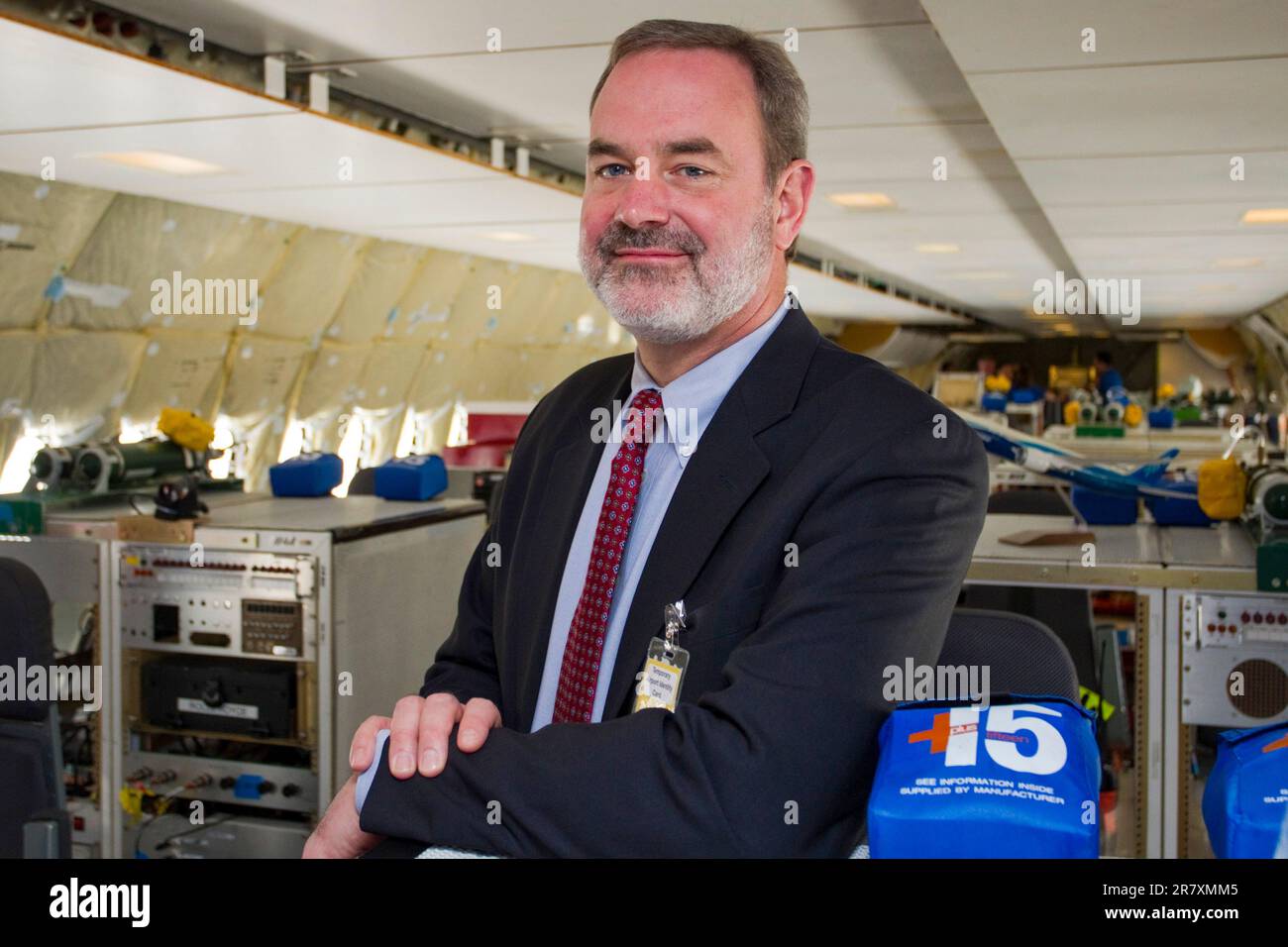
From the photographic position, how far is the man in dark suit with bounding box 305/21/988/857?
1.21m

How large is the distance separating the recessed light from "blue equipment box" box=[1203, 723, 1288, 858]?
6.36 metres

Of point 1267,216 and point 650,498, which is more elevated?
point 1267,216

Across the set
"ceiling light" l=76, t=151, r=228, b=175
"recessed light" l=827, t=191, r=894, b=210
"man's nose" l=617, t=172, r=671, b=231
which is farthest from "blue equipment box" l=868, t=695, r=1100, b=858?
"recessed light" l=827, t=191, r=894, b=210

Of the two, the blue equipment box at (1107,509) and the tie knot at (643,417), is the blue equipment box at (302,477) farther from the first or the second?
the tie knot at (643,417)

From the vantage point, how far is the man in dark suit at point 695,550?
1211 mm

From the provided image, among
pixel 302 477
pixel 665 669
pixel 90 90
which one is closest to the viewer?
pixel 665 669

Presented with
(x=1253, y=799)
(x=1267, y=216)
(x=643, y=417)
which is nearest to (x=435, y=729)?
(x=643, y=417)

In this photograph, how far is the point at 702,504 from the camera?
1.45m

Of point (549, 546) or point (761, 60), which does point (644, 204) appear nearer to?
point (761, 60)

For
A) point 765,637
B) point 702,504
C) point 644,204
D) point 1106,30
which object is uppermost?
point 1106,30

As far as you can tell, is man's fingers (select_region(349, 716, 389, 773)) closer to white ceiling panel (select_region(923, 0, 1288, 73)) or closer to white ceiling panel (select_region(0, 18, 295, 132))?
white ceiling panel (select_region(923, 0, 1288, 73))

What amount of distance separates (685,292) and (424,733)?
0.62 meters

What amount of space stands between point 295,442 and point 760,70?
9141mm

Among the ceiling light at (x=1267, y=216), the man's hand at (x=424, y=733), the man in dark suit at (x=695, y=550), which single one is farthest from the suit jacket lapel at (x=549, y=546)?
the ceiling light at (x=1267, y=216)
